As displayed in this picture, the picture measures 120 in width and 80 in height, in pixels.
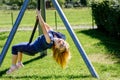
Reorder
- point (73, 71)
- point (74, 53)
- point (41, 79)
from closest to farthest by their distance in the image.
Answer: point (41, 79), point (73, 71), point (74, 53)

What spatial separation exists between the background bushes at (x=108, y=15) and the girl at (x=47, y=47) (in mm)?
6918

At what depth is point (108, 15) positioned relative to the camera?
16.2 meters

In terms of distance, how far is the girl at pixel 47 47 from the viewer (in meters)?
7.32

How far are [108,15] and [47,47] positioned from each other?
895cm

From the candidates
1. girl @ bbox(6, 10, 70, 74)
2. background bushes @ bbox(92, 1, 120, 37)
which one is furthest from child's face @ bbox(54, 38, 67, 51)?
background bushes @ bbox(92, 1, 120, 37)

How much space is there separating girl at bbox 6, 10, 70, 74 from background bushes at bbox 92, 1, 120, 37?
6918mm

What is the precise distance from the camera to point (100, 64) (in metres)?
9.62

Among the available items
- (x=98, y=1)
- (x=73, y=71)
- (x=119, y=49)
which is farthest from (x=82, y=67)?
(x=98, y=1)

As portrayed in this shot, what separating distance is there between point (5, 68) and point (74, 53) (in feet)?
10.2

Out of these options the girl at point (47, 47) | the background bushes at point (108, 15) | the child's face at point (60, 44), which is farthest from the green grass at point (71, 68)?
the background bushes at point (108, 15)

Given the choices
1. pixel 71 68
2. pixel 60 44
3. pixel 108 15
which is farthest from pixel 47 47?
pixel 108 15

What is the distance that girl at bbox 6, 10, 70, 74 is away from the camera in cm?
732

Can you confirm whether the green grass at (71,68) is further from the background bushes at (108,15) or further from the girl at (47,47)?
the background bushes at (108,15)

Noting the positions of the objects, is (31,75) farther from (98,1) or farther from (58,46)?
(98,1)
